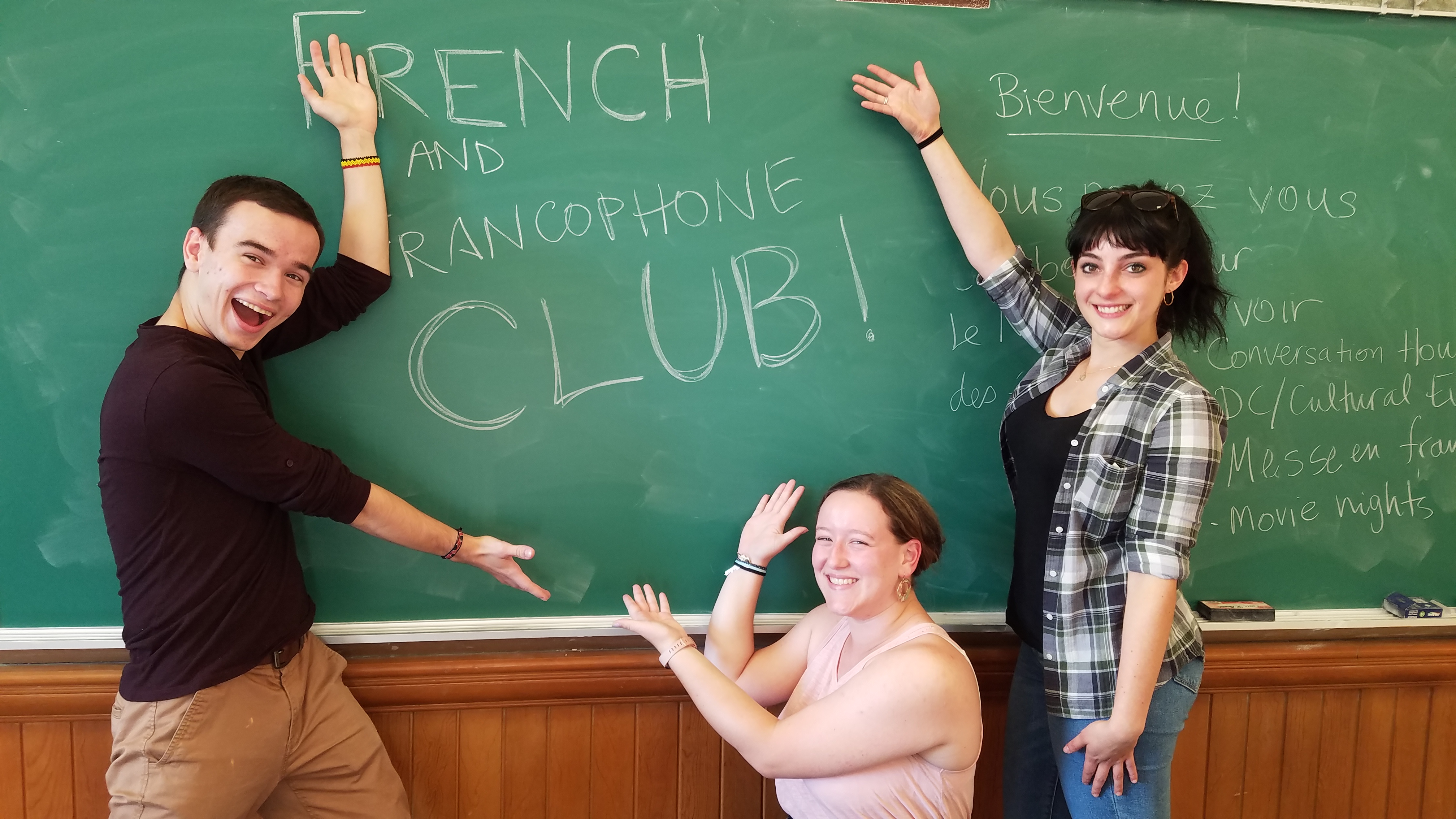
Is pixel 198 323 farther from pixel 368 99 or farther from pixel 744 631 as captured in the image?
pixel 744 631

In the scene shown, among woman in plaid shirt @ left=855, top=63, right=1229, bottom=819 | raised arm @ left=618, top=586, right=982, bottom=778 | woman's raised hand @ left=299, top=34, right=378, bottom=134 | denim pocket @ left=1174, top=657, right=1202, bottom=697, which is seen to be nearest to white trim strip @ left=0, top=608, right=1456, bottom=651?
denim pocket @ left=1174, top=657, right=1202, bottom=697

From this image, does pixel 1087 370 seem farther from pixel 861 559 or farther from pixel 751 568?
pixel 751 568

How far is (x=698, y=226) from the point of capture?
1.66m

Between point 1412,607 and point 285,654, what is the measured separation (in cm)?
238

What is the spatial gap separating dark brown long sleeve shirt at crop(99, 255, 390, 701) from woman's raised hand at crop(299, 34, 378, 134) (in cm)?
46

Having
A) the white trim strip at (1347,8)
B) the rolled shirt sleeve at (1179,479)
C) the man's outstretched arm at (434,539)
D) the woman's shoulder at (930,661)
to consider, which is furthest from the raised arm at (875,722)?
the white trim strip at (1347,8)

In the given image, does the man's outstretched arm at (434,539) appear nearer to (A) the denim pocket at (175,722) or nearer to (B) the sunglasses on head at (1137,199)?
(A) the denim pocket at (175,722)

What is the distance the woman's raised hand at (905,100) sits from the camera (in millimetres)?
1643

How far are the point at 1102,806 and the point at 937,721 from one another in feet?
1.44

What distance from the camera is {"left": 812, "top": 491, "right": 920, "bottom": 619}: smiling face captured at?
4.51ft

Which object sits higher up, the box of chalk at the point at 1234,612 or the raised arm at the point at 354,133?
the raised arm at the point at 354,133

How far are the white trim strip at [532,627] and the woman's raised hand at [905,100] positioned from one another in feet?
3.38

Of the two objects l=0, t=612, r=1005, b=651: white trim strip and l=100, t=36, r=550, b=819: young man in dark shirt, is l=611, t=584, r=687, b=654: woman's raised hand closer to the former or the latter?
l=0, t=612, r=1005, b=651: white trim strip

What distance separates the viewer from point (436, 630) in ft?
5.51
